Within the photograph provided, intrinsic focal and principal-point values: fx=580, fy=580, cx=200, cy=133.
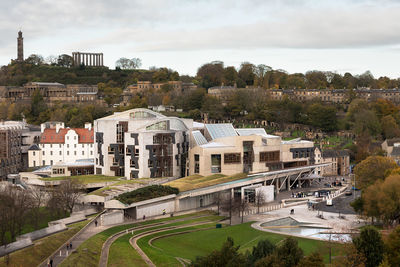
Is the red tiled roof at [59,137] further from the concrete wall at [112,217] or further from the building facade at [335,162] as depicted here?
the concrete wall at [112,217]

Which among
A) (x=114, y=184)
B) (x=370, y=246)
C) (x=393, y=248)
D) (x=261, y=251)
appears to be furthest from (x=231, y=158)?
(x=370, y=246)

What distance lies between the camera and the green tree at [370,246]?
41844 mm

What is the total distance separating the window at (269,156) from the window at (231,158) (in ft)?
12.1

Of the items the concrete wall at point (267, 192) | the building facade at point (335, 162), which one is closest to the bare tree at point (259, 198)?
the concrete wall at point (267, 192)

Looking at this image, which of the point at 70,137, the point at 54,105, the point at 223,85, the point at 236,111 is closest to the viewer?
the point at 70,137

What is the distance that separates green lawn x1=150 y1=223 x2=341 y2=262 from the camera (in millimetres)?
52188

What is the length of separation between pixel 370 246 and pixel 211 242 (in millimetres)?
18614

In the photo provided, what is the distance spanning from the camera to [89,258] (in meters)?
46.4

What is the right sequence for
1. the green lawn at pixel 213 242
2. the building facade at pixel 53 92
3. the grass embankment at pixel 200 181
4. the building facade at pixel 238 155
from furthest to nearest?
the building facade at pixel 53 92 → the building facade at pixel 238 155 → the grass embankment at pixel 200 181 → the green lawn at pixel 213 242

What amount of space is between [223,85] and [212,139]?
82.5 meters

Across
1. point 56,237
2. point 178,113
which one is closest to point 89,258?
point 56,237

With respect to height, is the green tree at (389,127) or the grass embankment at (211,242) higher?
the green tree at (389,127)

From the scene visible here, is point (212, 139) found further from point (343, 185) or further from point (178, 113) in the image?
point (178, 113)

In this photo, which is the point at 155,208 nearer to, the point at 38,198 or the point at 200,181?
the point at 200,181
